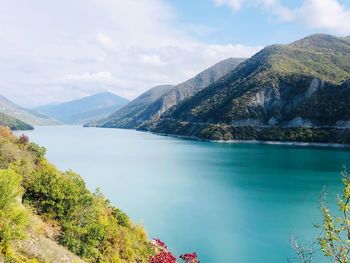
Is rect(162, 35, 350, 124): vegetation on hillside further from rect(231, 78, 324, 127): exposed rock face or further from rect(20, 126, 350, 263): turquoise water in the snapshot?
rect(20, 126, 350, 263): turquoise water

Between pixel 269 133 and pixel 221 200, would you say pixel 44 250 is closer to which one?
pixel 221 200

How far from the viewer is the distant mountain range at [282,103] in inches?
3644

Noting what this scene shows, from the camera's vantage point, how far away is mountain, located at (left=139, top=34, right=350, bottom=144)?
96.6 metres

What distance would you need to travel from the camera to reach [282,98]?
116 metres

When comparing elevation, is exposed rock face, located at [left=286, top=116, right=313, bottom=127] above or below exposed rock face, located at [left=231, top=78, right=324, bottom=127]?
Answer: below

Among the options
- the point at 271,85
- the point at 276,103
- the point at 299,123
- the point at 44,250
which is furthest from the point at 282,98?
the point at 44,250

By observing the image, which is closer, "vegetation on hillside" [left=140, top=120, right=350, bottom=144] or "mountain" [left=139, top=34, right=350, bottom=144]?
"vegetation on hillside" [left=140, top=120, right=350, bottom=144]

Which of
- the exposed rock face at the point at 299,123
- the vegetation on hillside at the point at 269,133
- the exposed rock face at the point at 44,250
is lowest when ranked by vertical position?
the exposed rock face at the point at 44,250

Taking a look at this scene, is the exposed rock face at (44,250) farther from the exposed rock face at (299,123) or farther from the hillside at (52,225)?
the exposed rock face at (299,123)

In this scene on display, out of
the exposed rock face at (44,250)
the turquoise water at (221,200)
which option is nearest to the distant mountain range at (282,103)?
the turquoise water at (221,200)

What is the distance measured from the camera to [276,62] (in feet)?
453

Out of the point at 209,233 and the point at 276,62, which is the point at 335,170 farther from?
the point at 276,62

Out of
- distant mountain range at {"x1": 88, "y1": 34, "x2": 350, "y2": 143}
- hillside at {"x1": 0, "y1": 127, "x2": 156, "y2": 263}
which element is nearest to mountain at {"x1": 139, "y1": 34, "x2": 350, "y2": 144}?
distant mountain range at {"x1": 88, "y1": 34, "x2": 350, "y2": 143}

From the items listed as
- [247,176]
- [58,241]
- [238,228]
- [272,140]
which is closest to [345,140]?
[272,140]
